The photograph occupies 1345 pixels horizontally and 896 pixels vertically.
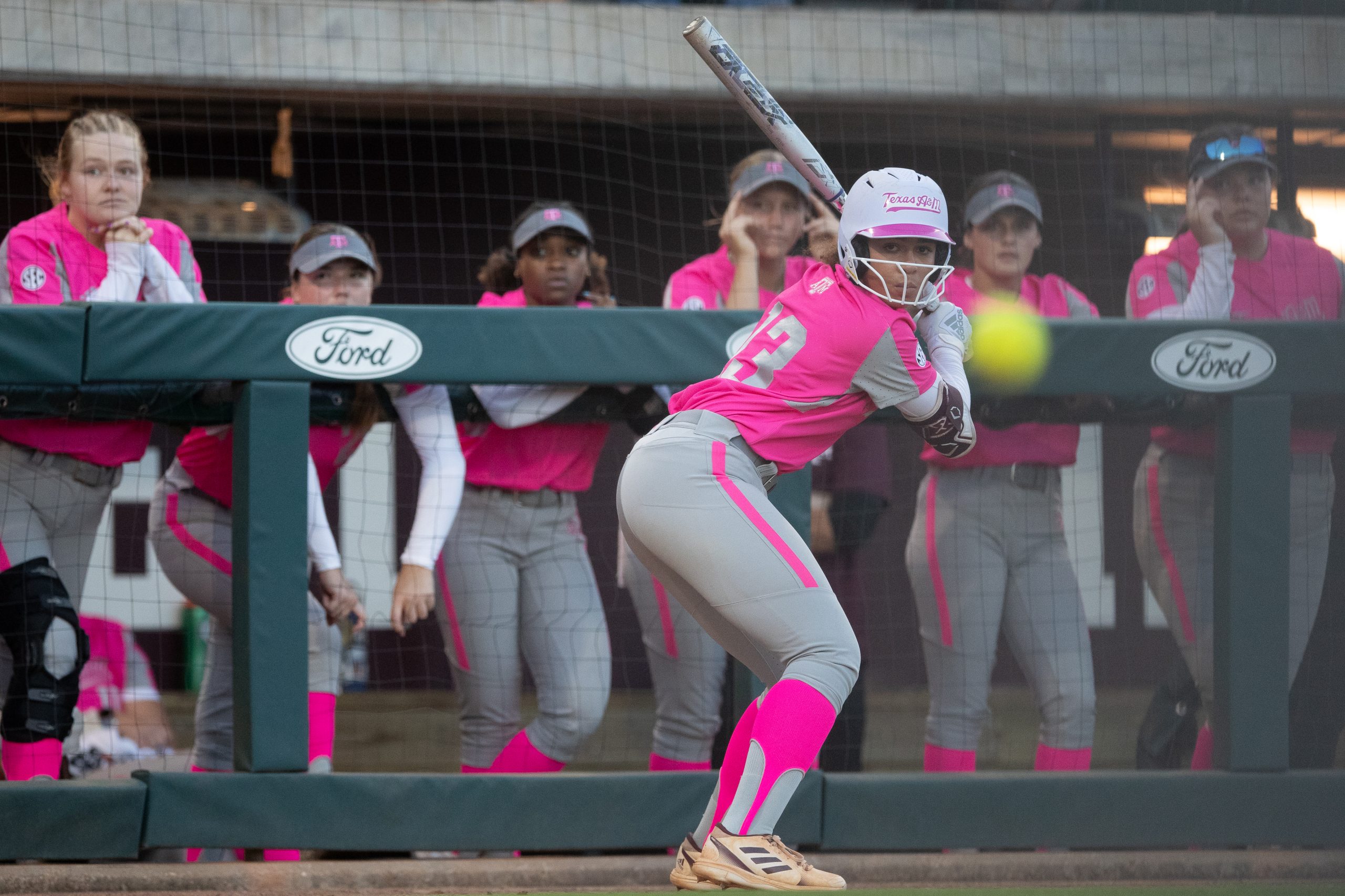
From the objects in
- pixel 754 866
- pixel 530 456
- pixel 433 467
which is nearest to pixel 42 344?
pixel 433 467

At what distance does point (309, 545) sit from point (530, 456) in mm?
679

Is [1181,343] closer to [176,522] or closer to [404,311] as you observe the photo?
[404,311]

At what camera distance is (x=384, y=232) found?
8.16 meters

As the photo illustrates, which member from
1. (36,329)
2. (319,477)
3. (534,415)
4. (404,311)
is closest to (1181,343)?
(534,415)

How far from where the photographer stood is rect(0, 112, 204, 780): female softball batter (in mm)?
3834

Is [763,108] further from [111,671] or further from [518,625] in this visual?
[111,671]

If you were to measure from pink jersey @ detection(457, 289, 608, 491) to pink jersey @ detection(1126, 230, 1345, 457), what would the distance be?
1.75 meters

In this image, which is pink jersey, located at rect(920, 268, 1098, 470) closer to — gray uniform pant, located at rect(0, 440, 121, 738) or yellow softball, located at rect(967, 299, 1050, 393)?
yellow softball, located at rect(967, 299, 1050, 393)

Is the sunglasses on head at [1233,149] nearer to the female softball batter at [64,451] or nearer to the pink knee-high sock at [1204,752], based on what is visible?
the pink knee-high sock at [1204,752]

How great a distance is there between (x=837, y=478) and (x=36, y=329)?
249cm

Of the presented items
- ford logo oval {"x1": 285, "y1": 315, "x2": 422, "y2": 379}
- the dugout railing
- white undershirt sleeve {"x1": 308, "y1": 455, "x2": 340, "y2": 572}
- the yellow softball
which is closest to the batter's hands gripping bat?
the dugout railing

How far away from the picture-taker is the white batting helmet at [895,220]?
3160 millimetres

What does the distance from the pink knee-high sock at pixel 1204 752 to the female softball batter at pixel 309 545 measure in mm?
2300

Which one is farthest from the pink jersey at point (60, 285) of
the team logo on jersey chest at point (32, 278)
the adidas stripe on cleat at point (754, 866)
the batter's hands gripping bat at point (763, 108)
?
the adidas stripe on cleat at point (754, 866)
